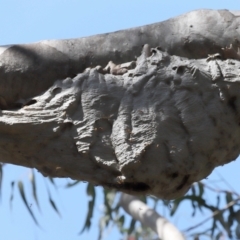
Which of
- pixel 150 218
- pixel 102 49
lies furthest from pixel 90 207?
pixel 102 49

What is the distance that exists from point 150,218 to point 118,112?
2808 mm

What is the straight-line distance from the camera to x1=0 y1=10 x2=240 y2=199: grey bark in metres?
1.71

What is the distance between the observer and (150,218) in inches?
176

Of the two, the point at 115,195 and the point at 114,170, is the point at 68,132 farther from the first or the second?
the point at 115,195

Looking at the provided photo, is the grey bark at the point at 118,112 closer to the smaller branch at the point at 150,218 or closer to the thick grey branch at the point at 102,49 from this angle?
the thick grey branch at the point at 102,49

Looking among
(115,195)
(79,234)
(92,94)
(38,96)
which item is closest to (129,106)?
(92,94)

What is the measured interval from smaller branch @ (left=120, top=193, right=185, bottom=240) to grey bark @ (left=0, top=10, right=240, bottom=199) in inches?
92.9

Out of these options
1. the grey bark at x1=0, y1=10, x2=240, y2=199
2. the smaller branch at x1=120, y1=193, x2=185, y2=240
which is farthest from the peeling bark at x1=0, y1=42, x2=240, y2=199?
the smaller branch at x1=120, y1=193, x2=185, y2=240

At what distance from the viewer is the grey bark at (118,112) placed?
1.71m

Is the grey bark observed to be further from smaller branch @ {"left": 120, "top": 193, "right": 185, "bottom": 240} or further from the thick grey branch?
smaller branch @ {"left": 120, "top": 193, "right": 185, "bottom": 240}

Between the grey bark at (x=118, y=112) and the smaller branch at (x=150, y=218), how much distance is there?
7.74 feet

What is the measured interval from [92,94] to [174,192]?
Result: 34 centimetres

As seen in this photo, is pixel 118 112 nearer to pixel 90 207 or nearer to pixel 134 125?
pixel 134 125

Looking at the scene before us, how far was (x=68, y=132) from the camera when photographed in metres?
1.73
